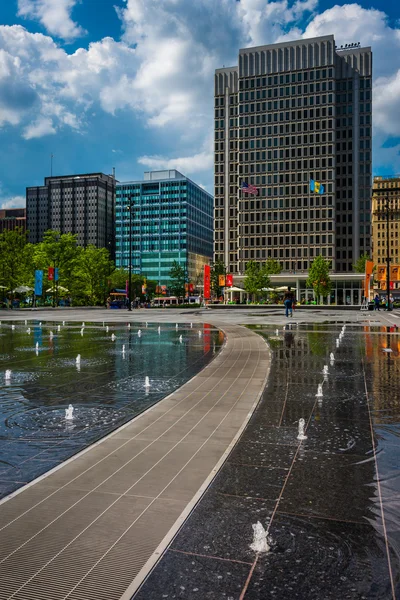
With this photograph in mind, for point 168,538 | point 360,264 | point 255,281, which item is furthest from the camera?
point 360,264

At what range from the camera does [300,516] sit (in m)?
3.73

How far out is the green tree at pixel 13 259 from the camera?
5944 centimetres

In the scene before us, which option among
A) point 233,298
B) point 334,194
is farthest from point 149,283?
point 334,194

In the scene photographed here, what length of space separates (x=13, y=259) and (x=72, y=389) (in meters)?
55.3

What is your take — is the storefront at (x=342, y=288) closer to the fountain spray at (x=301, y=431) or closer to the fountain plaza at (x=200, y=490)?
the fountain plaza at (x=200, y=490)

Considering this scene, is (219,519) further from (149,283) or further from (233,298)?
(149,283)

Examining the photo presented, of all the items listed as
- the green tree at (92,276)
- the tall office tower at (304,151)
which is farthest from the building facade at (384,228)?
the green tree at (92,276)

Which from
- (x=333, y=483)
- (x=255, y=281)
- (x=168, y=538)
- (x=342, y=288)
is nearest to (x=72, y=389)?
(x=333, y=483)

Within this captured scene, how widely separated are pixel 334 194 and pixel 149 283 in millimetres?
61328

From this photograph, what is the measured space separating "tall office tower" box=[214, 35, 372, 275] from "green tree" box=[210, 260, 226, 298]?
6360 millimetres

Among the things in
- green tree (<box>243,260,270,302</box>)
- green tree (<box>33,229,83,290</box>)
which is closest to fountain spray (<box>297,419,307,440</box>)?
green tree (<box>33,229,83,290</box>)

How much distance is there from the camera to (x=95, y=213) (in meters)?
198

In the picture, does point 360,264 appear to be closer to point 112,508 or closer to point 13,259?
point 13,259

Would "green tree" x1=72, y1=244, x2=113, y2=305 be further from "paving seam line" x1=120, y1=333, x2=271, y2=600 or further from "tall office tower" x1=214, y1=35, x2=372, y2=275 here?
"paving seam line" x1=120, y1=333, x2=271, y2=600
